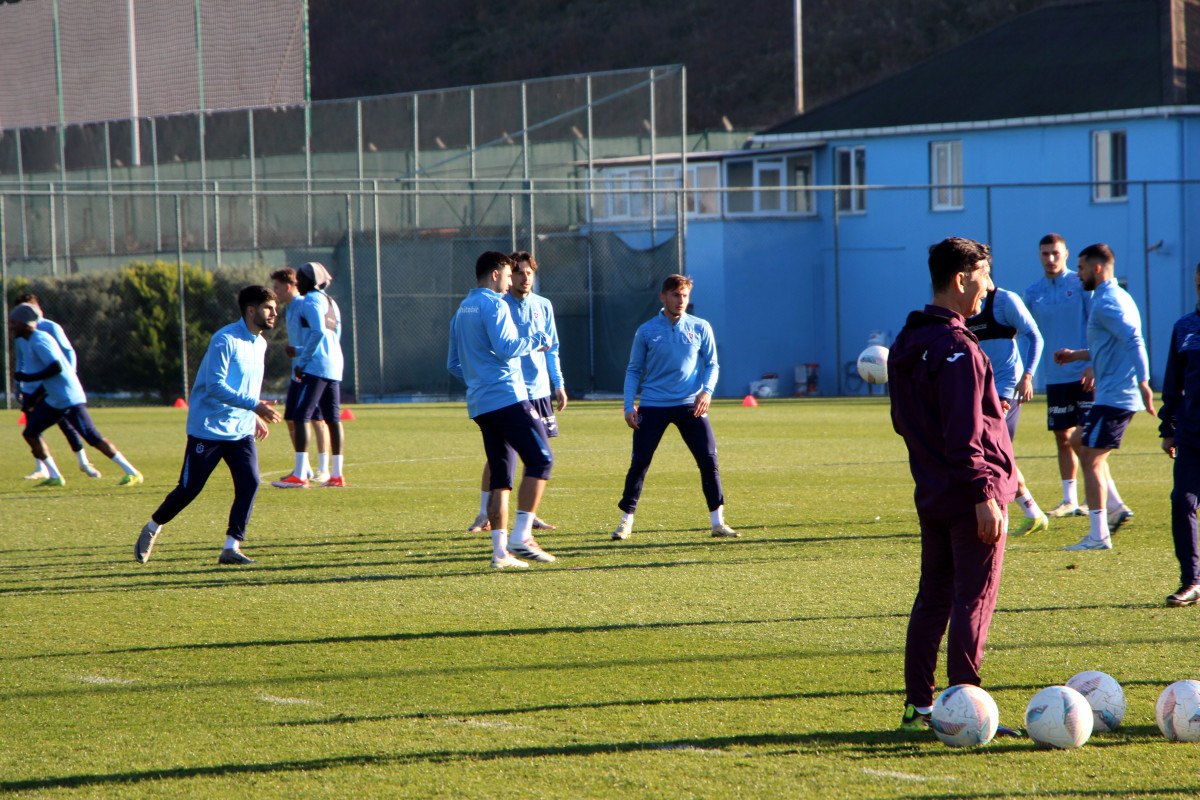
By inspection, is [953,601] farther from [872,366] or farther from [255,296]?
[872,366]

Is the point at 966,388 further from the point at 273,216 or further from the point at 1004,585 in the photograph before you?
the point at 273,216

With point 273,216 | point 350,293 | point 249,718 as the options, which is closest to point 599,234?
point 350,293

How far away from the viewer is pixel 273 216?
3491 centimetres

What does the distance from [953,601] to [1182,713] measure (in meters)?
0.91

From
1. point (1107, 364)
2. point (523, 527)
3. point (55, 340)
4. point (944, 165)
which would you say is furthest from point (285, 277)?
point (944, 165)

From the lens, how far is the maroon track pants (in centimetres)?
538

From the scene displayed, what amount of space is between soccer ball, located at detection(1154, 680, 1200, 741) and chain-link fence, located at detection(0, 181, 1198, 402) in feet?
73.8

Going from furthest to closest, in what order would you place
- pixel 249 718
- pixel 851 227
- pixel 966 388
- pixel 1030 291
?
1. pixel 851 227
2. pixel 1030 291
3. pixel 249 718
4. pixel 966 388

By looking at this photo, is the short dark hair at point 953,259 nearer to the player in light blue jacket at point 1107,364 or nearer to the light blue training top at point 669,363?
the player in light blue jacket at point 1107,364

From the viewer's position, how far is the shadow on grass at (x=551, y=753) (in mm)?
5238

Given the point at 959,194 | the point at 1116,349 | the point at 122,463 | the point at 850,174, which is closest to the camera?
the point at 1116,349

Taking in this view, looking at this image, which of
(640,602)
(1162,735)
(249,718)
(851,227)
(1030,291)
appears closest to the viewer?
(1162,735)

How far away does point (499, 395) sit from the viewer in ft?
31.4

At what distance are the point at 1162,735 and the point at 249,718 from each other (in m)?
3.52
